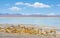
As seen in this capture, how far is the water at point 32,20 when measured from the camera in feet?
8.02

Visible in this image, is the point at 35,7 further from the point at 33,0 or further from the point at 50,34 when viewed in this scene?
the point at 50,34

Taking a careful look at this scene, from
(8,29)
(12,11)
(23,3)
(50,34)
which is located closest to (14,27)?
(8,29)

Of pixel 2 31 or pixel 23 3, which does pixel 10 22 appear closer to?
pixel 2 31

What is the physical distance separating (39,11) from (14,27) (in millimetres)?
478

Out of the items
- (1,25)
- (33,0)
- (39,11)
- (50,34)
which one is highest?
(33,0)

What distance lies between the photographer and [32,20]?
248cm

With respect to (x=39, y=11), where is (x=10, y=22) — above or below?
below

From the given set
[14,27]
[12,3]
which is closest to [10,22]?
[14,27]

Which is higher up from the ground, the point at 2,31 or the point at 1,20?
the point at 1,20

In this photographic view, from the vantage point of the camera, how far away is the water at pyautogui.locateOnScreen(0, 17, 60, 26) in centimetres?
245

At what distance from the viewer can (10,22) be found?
250cm

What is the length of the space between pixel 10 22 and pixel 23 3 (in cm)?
37

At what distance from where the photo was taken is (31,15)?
2459mm

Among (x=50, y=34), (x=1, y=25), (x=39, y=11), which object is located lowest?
(x=50, y=34)
